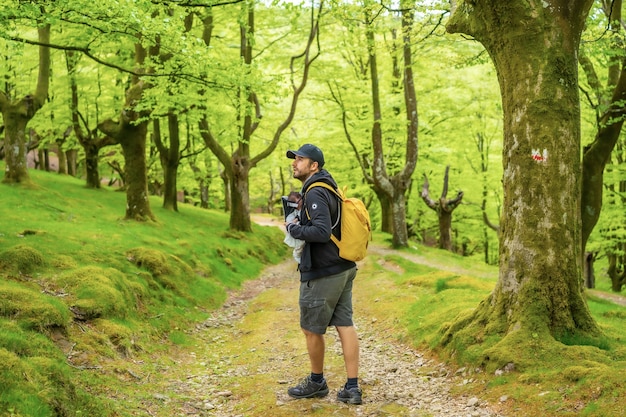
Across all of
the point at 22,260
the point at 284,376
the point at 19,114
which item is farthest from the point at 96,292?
the point at 19,114

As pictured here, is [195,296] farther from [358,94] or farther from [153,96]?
[358,94]

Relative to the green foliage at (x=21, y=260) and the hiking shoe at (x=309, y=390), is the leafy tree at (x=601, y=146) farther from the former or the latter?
the green foliage at (x=21, y=260)

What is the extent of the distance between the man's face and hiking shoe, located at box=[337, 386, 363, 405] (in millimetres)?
2467

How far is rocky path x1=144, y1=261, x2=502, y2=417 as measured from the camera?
5.41m

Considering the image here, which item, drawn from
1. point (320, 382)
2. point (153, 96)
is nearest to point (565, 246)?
point (320, 382)

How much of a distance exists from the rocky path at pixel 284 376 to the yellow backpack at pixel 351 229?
1.70 meters

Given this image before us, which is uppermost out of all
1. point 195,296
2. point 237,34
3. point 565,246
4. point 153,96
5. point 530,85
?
point 237,34

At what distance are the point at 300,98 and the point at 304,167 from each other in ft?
81.1

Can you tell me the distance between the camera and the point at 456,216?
122 ft

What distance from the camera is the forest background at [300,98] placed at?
10.8 m

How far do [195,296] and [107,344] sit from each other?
5.04 meters

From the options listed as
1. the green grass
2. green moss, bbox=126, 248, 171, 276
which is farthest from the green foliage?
the green grass

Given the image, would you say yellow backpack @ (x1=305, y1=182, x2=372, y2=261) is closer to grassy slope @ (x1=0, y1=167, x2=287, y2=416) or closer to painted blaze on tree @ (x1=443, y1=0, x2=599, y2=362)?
painted blaze on tree @ (x1=443, y1=0, x2=599, y2=362)

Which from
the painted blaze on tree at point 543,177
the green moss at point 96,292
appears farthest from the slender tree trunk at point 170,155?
the painted blaze on tree at point 543,177
